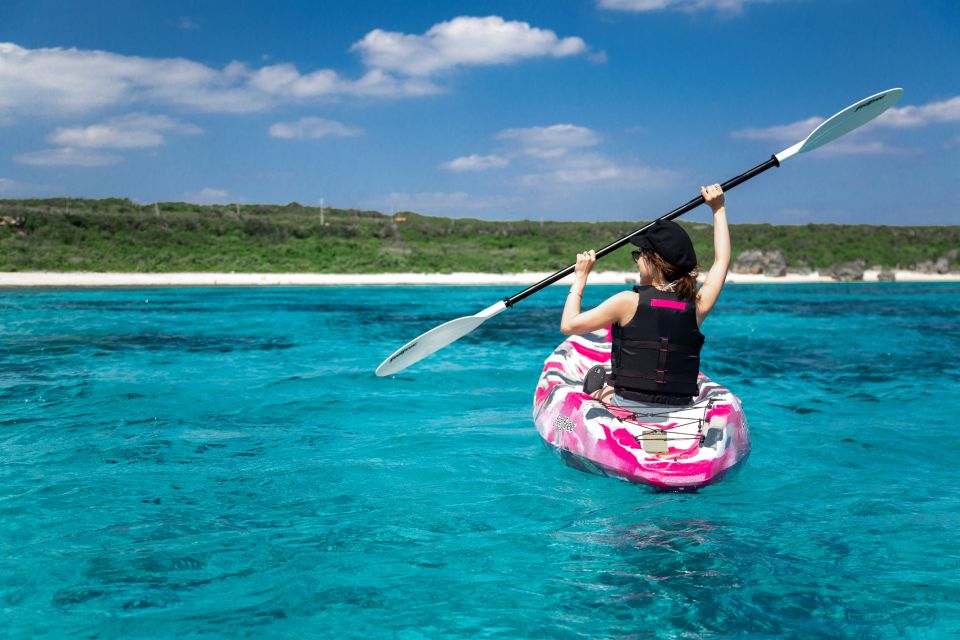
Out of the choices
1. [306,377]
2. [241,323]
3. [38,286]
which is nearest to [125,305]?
[241,323]

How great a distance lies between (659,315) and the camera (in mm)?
4578

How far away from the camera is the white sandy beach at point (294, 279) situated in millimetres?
28422

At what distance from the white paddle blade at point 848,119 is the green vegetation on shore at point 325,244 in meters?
30.5

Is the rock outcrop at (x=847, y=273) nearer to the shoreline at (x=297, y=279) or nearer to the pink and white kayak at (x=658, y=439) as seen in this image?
the shoreline at (x=297, y=279)

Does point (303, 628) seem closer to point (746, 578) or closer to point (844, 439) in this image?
point (746, 578)

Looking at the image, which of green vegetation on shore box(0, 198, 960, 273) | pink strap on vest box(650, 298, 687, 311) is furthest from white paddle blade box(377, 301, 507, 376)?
green vegetation on shore box(0, 198, 960, 273)

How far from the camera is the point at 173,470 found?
5.81 m

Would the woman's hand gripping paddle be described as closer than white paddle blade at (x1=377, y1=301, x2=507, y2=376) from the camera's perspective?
Yes

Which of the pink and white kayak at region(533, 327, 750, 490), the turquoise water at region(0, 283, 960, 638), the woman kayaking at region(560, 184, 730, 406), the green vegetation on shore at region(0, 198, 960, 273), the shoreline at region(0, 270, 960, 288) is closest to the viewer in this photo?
the turquoise water at region(0, 283, 960, 638)

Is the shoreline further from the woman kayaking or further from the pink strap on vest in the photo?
the pink strap on vest

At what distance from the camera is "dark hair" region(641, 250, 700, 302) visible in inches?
177

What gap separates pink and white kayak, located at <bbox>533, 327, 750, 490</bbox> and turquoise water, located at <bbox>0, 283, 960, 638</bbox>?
0.82 feet

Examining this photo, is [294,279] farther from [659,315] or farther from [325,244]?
[659,315]

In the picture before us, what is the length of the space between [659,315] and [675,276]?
25cm
